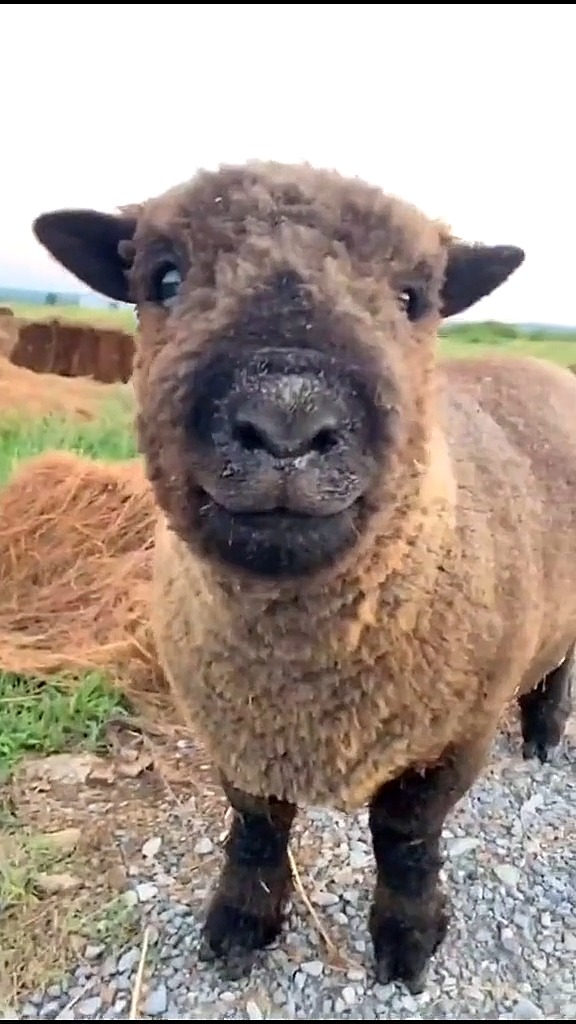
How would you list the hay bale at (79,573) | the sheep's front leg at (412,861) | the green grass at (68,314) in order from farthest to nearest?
the green grass at (68,314)
the hay bale at (79,573)
the sheep's front leg at (412,861)

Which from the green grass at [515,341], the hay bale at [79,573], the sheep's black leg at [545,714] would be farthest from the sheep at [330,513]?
the green grass at [515,341]

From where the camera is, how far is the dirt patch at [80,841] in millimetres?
1690

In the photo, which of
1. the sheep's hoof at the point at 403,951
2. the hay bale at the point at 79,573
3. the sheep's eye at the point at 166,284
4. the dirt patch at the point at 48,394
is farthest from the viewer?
the dirt patch at the point at 48,394

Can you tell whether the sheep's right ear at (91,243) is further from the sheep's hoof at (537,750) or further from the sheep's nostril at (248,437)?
the sheep's hoof at (537,750)

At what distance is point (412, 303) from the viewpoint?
1273 millimetres

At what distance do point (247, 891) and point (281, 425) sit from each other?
972 millimetres

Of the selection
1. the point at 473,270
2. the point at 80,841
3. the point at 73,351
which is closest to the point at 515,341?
the point at 473,270

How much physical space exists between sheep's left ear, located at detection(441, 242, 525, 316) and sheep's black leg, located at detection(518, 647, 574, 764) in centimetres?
108

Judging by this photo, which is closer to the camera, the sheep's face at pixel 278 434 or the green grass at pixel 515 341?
the sheep's face at pixel 278 434

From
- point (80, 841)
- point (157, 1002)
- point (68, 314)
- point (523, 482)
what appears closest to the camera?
point (157, 1002)

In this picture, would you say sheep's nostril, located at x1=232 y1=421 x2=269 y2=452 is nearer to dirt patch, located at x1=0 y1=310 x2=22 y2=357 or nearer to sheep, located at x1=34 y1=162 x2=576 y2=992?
sheep, located at x1=34 y1=162 x2=576 y2=992

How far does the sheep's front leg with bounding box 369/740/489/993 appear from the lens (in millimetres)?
1543

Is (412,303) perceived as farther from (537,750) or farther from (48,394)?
(48,394)

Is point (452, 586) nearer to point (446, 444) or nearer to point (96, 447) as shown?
Answer: point (446, 444)
